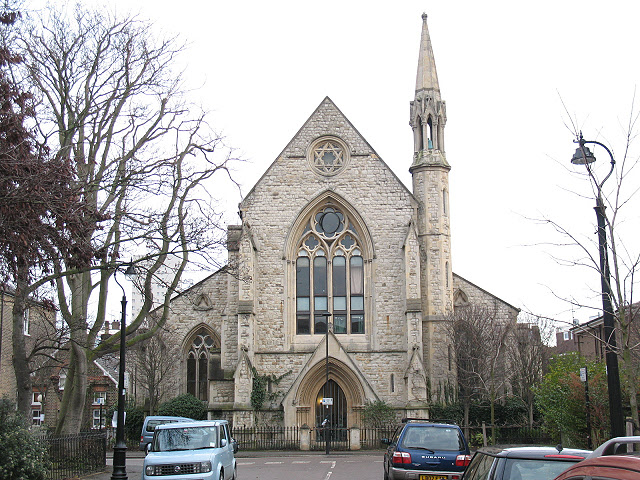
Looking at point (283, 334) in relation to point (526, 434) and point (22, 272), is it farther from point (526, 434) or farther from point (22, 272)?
point (22, 272)

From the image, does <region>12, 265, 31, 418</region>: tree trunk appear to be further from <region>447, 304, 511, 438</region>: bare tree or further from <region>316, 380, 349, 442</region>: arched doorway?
<region>447, 304, 511, 438</region>: bare tree

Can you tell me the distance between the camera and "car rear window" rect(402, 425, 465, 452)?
13.8m

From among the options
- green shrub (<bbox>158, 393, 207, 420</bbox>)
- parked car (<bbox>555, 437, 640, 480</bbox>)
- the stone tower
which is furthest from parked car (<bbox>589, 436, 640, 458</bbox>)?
green shrub (<bbox>158, 393, 207, 420</bbox>)

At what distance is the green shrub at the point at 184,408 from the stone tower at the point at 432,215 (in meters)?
9.72

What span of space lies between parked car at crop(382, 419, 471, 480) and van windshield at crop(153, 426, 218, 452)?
12.2ft

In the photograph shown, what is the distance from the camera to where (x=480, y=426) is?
31.0 meters

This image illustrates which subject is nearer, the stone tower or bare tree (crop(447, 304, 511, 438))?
bare tree (crop(447, 304, 511, 438))

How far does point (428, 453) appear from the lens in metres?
13.4

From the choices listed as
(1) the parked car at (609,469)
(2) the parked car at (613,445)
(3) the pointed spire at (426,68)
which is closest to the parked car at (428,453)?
(2) the parked car at (613,445)

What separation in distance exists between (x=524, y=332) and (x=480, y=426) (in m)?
7.59

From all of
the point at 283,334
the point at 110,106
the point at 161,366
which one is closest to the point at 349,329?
the point at 283,334

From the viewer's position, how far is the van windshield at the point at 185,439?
1488cm

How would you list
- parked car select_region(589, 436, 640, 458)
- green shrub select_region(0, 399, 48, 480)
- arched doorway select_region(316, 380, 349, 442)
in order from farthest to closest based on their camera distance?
arched doorway select_region(316, 380, 349, 442)
green shrub select_region(0, 399, 48, 480)
parked car select_region(589, 436, 640, 458)

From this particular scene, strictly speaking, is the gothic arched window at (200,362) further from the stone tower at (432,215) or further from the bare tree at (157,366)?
the stone tower at (432,215)
